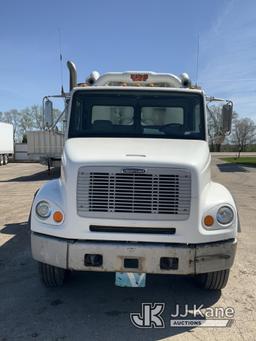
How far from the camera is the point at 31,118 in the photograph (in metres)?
71.6

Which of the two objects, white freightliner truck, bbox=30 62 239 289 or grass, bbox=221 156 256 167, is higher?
white freightliner truck, bbox=30 62 239 289

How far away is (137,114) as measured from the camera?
5.75 m

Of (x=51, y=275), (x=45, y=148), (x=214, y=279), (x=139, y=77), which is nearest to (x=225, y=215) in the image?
(x=214, y=279)

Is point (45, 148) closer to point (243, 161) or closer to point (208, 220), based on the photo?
point (208, 220)

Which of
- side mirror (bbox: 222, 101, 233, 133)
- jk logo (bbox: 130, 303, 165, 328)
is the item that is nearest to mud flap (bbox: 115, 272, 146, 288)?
jk logo (bbox: 130, 303, 165, 328)

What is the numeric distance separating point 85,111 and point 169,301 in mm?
2710

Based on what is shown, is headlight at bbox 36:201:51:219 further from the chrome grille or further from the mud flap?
the mud flap

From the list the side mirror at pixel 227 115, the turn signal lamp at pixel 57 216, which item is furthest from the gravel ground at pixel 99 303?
the side mirror at pixel 227 115

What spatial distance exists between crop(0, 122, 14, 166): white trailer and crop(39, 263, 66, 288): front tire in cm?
3233

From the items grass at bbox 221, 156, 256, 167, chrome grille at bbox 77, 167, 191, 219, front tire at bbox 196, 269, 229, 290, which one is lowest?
grass at bbox 221, 156, 256, 167

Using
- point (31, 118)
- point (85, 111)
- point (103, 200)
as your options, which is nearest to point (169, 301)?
point (103, 200)

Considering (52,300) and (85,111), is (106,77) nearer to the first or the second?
(85,111)

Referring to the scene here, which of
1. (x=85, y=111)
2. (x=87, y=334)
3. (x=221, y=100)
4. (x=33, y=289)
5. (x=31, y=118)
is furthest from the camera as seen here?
(x=31, y=118)

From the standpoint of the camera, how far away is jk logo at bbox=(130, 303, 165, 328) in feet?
14.4
